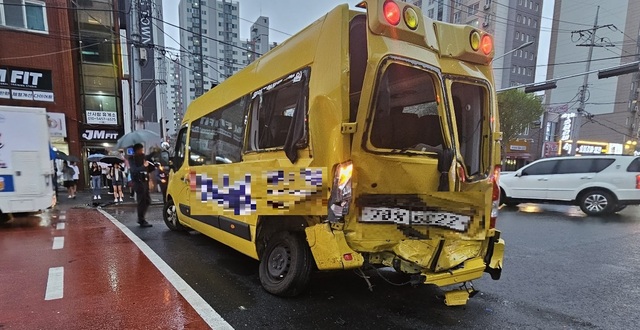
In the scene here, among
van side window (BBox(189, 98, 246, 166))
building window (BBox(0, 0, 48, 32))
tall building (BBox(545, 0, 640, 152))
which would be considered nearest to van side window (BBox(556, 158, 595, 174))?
van side window (BBox(189, 98, 246, 166))

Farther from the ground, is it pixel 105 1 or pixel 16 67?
pixel 105 1

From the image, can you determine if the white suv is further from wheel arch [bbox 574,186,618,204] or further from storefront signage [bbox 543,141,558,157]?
storefront signage [bbox 543,141,558,157]

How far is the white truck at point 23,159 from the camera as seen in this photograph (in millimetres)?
7078

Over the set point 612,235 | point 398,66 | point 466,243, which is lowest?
point 612,235

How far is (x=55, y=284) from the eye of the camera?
3949mm

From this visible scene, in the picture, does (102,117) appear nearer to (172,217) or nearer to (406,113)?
(172,217)

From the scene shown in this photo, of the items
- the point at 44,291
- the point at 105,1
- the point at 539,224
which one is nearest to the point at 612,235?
the point at 539,224

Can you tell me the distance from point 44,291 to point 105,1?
19767 millimetres

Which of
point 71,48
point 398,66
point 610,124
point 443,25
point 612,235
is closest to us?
point 398,66

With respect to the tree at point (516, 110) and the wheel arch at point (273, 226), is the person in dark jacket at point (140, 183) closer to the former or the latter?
the wheel arch at point (273, 226)

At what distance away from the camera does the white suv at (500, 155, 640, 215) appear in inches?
337

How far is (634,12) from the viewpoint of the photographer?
42.1m

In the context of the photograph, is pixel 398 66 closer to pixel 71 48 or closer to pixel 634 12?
pixel 71 48

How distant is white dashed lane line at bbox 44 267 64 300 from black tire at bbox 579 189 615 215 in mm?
11755
